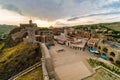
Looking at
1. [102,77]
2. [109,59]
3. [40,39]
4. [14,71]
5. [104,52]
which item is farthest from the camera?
[40,39]

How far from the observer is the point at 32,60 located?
2533 cm

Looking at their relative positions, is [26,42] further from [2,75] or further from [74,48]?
[74,48]

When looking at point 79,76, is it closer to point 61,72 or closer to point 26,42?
point 61,72

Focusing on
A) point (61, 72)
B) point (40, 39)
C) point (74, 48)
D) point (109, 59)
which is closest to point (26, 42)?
point (40, 39)

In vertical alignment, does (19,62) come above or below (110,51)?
below

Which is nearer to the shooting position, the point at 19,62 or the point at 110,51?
the point at 19,62

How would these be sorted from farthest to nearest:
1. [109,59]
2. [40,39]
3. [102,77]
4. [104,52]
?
[40,39]
[104,52]
[109,59]
[102,77]

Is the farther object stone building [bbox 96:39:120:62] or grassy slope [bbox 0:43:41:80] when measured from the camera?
stone building [bbox 96:39:120:62]

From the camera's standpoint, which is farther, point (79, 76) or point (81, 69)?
point (81, 69)

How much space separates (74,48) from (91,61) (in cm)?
1136

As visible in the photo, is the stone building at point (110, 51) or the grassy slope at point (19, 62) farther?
the stone building at point (110, 51)

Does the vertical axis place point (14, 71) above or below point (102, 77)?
below

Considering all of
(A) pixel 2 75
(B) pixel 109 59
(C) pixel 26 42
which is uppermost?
(C) pixel 26 42

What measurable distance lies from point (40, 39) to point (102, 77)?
2442 centimetres
